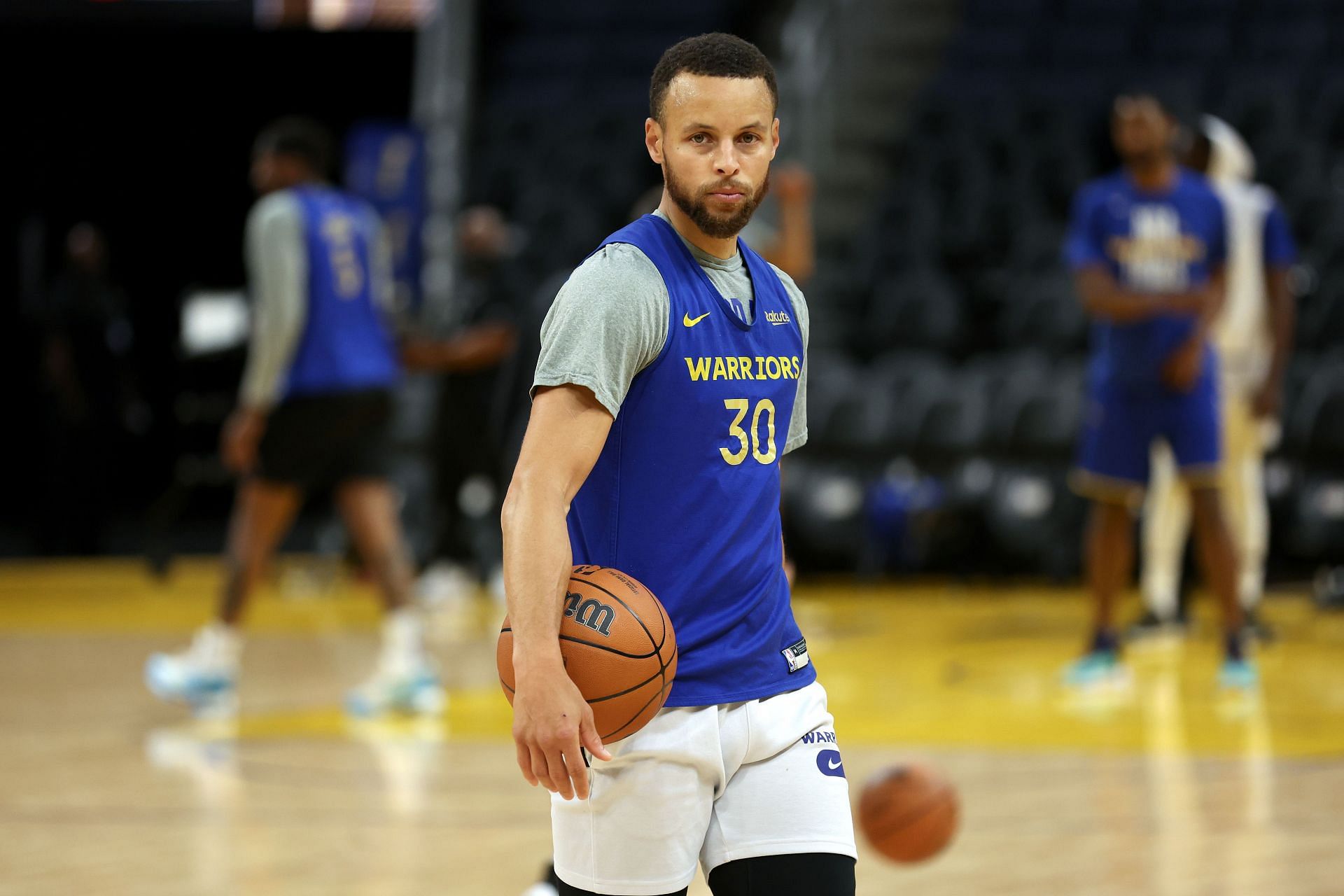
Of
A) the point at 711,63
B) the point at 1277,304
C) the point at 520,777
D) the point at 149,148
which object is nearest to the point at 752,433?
the point at 711,63

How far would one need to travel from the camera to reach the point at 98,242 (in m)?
12.7

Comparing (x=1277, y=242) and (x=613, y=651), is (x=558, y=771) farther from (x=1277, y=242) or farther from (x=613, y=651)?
(x=1277, y=242)

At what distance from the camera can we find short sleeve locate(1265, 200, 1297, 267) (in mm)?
7336

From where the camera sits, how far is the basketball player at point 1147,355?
258 inches

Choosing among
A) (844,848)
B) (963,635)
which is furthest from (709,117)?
(963,635)

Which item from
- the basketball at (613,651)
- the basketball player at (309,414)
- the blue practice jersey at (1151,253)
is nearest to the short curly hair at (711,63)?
the basketball at (613,651)

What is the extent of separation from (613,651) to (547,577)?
12 cm

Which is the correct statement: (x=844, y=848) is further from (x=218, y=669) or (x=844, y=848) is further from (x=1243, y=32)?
(x=1243, y=32)

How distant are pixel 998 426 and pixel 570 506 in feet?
27.0

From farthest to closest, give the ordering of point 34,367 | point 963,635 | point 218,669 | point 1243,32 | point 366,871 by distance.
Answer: point 34,367 < point 1243,32 < point 963,635 < point 218,669 < point 366,871

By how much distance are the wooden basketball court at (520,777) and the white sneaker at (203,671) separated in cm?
12

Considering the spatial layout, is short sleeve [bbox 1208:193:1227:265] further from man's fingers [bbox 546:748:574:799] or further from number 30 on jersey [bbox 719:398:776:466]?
man's fingers [bbox 546:748:574:799]

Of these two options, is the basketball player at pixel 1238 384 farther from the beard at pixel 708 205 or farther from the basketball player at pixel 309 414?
the beard at pixel 708 205

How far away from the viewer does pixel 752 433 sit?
7.80 feet
